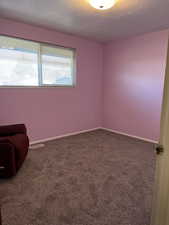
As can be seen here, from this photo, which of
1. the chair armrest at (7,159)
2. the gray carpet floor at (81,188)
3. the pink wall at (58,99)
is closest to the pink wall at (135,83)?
the pink wall at (58,99)

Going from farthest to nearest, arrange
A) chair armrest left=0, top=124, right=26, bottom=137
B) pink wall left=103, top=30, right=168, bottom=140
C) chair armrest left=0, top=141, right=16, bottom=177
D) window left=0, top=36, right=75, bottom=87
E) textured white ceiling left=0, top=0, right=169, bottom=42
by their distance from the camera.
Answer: pink wall left=103, top=30, right=168, bottom=140 → window left=0, top=36, right=75, bottom=87 → chair armrest left=0, top=124, right=26, bottom=137 → textured white ceiling left=0, top=0, right=169, bottom=42 → chair armrest left=0, top=141, right=16, bottom=177

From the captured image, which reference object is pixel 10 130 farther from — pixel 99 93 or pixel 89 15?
pixel 99 93

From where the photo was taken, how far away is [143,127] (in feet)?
11.9

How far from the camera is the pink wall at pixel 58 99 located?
9.59 feet

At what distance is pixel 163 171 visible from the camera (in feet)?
3.16

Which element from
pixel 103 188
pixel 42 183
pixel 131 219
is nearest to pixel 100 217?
pixel 131 219

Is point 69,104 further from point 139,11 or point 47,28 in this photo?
point 139,11

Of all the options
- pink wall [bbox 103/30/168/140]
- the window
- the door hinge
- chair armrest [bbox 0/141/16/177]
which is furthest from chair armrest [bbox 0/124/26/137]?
pink wall [bbox 103/30/168/140]

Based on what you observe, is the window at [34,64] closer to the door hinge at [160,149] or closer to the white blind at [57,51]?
the white blind at [57,51]

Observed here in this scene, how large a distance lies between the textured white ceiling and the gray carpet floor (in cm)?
238

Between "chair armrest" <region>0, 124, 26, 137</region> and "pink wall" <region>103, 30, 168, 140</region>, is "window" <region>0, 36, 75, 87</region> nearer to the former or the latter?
"chair armrest" <region>0, 124, 26, 137</region>

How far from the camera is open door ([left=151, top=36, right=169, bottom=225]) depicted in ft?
3.06

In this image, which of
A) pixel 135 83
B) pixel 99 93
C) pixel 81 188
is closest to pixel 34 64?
pixel 99 93

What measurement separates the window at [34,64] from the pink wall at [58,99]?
0.14 metres
